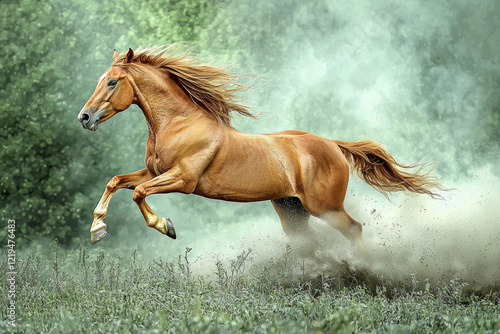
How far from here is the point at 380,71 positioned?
1097cm

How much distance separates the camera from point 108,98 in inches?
265

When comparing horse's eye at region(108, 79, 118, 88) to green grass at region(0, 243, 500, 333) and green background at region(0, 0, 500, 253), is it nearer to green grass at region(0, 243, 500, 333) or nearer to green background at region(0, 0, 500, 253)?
green grass at region(0, 243, 500, 333)

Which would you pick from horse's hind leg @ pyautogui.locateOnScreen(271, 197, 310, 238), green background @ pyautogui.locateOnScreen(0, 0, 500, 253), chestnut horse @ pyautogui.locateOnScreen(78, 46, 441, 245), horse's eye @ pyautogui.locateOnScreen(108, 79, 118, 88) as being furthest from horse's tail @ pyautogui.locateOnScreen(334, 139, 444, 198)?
horse's eye @ pyautogui.locateOnScreen(108, 79, 118, 88)

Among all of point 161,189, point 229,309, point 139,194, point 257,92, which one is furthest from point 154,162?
point 257,92

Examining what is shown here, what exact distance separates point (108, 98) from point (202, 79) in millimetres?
1063

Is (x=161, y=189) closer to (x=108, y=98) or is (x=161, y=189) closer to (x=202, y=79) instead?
(x=108, y=98)

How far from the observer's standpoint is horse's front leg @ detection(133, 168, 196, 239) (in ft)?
21.4

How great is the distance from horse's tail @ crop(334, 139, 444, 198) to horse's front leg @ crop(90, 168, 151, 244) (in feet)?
8.47

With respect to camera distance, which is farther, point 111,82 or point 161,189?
point 111,82

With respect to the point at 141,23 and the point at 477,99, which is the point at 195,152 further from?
the point at 477,99

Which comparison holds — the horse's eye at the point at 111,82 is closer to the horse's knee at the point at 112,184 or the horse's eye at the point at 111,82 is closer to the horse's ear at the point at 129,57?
the horse's ear at the point at 129,57

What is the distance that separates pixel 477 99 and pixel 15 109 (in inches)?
306

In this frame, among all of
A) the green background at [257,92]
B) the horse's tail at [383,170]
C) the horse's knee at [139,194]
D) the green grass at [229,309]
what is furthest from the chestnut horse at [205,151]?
the green background at [257,92]

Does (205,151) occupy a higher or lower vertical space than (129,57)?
lower
